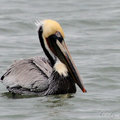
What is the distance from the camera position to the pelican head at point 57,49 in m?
9.55

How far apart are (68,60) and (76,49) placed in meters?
3.64

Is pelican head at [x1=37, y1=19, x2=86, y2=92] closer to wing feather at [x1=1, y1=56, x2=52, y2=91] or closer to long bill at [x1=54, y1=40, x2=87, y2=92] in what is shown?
long bill at [x1=54, y1=40, x2=87, y2=92]

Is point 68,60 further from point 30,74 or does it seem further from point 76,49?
point 76,49

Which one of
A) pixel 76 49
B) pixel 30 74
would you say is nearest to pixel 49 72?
pixel 30 74

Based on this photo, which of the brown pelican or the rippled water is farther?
the brown pelican

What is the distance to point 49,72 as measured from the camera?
32.0ft

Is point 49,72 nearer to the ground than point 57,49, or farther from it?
nearer to the ground

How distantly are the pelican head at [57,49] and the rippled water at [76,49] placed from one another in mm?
394

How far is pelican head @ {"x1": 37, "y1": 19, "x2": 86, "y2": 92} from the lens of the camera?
9555 mm

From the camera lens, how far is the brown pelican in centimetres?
952

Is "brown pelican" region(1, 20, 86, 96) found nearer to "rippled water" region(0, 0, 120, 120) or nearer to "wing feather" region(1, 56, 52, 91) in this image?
"wing feather" region(1, 56, 52, 91)

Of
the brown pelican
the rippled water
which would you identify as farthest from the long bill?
the rippled water

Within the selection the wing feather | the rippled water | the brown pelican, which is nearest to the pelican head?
the brown pelican

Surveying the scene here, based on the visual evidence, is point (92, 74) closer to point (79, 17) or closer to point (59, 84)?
point (59, 84)
